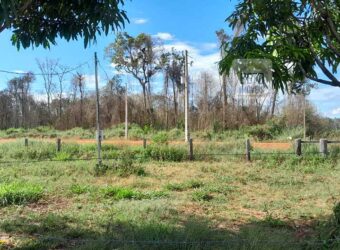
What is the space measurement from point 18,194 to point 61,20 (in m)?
5.41

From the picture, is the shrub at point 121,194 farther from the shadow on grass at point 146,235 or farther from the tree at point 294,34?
the tree at point 294,34

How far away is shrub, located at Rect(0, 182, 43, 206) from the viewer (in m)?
8.27

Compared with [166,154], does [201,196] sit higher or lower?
lower

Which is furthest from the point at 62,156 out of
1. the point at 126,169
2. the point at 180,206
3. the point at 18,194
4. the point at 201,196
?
the point at 180,206

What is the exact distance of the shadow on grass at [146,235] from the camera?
4.75 metres

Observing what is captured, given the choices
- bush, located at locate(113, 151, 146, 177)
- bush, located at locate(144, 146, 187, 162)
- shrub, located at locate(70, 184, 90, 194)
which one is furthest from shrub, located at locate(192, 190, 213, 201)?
bush, located at locate(144, 146, 187, 162)

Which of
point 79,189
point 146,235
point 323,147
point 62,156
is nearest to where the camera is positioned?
point 146,235

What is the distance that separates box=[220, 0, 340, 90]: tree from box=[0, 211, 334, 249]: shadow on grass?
6.32ft

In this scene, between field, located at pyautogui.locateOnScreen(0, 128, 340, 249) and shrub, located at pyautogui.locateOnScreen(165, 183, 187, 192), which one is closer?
field, located at pyautogui.locateOnScreen(0, 128, 340, 249)

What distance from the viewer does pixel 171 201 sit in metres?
8.60

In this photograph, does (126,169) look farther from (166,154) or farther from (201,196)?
(201,196)

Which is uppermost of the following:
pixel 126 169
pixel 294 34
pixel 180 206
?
pixel 294 34

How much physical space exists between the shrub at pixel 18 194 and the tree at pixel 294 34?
603 cm

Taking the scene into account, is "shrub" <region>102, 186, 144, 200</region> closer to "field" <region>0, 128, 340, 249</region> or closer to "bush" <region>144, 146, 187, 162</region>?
"field" <region>0, 128, 340, 249</region>
